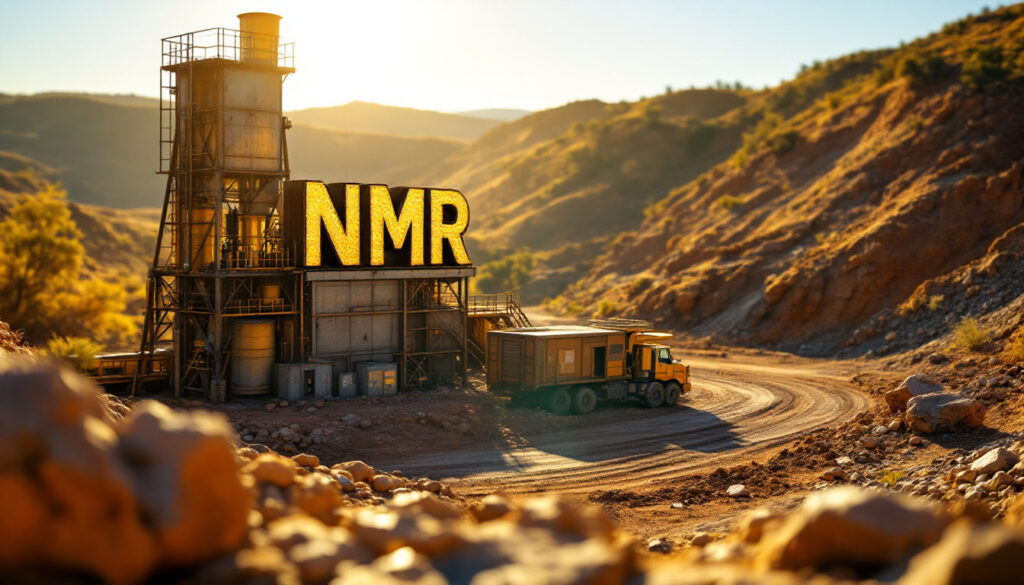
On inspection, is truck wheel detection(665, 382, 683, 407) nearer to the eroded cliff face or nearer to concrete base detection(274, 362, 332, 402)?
concrete base detection(274, 362, 332, 402)

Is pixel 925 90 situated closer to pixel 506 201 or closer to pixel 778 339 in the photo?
pixel 778 339

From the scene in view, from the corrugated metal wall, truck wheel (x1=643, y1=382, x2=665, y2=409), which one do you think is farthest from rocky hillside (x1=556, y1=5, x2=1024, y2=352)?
the corrugated metal wall

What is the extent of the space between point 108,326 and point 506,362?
33.3 m

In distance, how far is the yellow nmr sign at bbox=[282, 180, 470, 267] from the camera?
32125 millimetres

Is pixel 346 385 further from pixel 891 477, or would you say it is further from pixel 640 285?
pixel 640 285

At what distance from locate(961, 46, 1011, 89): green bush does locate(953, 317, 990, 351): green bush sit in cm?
2385

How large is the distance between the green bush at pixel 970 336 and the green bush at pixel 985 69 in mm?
23850

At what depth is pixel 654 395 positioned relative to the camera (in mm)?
33438

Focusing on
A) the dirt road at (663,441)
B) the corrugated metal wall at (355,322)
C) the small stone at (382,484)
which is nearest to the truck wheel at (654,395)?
the dirt road at (663,441)

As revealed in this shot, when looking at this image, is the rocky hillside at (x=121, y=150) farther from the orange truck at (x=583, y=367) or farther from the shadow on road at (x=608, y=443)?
the shadow on road at (x=608, y=443)

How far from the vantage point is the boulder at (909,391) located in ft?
91.8

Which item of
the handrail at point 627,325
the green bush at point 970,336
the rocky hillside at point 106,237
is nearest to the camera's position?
the handrail at point 627,325

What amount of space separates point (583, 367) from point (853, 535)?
23730 millimetres

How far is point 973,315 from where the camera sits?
41000mm
